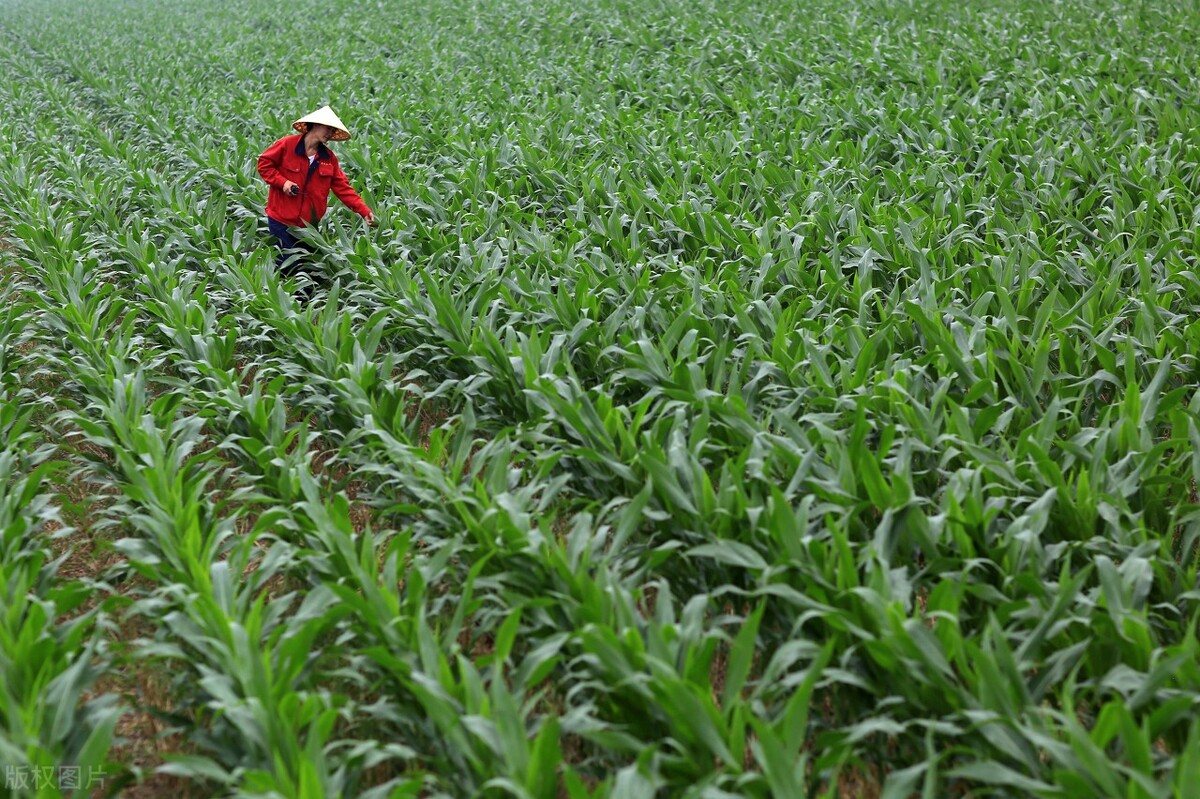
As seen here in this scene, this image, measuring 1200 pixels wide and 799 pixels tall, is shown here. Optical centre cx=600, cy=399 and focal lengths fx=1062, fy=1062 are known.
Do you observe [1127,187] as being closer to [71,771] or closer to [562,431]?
[562,431]

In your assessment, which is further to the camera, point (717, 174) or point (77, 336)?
point (717, 174)

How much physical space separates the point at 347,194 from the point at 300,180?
30cm

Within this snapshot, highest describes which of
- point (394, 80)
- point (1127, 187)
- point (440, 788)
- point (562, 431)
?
point (394, 80)

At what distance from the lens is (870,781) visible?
2.73m

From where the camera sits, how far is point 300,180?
22.0 ft

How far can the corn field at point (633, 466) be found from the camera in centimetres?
255

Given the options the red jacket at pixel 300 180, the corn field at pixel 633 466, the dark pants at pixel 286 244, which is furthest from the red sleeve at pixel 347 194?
the dark pants at pixel 286 244

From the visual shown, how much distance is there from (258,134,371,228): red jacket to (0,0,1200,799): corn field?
258 mm

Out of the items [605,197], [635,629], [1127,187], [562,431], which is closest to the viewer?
[635,629]

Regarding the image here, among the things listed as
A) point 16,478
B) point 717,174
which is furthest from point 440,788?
point 717,174

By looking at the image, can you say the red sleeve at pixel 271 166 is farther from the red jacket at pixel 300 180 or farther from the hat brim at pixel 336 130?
the hat brim at pixel 336 130

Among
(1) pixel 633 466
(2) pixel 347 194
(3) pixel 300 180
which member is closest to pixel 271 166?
(3) pixel 300 180

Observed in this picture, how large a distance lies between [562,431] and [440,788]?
1719 millimetres

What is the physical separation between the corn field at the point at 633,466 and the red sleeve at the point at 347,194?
258 mm
